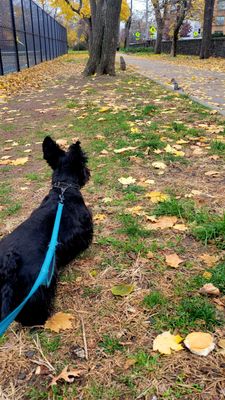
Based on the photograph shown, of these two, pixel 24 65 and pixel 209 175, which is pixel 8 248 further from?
pixel 24 65

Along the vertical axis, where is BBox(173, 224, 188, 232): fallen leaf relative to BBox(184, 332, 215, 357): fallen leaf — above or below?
above

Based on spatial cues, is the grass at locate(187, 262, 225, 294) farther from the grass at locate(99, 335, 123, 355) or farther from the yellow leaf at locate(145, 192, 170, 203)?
the yellow leaf at locate(145, 192, 170, 203)

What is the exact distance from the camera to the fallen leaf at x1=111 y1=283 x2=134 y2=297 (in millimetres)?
2537

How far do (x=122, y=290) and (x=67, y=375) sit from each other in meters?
0.77

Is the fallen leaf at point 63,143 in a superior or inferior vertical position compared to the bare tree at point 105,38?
inferior

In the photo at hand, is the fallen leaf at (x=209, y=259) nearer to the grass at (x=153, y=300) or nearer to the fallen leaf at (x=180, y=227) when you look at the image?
the fallen leaf at (x=180, y=227)

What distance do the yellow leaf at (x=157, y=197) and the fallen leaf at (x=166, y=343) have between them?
179 centimetres

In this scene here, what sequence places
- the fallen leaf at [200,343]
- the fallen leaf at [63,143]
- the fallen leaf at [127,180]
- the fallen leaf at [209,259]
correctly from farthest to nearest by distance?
1. the fallen leaf at [63,143]
2. the fallen leaf at [127,180]
3. the fallen leaf at [209,259]
4. the fallen leaf at [200,343]

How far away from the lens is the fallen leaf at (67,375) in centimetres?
190

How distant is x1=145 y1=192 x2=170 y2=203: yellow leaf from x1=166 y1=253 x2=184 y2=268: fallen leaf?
0.96 metres

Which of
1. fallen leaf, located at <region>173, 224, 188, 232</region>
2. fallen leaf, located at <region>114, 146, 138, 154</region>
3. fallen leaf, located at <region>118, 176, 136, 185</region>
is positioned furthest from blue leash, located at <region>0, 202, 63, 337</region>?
fallen leaf, located at <region>114, 146, 138, 154</region>

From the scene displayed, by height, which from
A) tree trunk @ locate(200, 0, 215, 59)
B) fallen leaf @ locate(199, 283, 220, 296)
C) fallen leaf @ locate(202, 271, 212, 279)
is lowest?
fallen leaf @ locate(202, 271, 212, 279)

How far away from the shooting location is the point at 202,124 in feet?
20.6

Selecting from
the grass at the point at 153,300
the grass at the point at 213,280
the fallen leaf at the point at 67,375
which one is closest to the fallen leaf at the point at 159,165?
the grass at the point at 213,280
